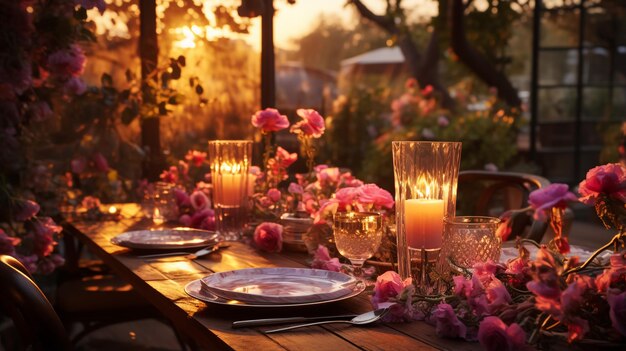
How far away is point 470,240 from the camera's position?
1549 millimetres

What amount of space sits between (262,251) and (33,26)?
1.48 meters

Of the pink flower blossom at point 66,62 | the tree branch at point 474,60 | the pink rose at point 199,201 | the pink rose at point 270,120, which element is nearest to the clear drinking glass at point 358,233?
the pink rose at point 270,120

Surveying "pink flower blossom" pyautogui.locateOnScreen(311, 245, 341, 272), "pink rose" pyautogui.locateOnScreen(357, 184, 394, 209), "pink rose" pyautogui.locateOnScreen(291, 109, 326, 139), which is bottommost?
"pink flower blossom" pyautogui.locateOnScreen(311, 245, 341, 272)

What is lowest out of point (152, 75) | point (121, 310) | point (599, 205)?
point (121, 310)

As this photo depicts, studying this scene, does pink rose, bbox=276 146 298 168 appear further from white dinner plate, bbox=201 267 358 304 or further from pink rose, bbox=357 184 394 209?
white dinner plate, bbox=201 267 358 304

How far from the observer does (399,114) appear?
8.22 metres

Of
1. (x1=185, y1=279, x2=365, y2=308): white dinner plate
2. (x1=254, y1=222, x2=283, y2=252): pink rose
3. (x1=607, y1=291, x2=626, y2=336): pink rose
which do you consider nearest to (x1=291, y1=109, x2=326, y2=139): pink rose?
(x1=254, y1=222, x2=283, y2=252): pink rose

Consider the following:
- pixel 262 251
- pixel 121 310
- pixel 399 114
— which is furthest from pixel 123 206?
pixel 399 114

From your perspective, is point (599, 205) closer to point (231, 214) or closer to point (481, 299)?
point (481, 299)

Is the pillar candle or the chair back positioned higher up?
the pillar candle

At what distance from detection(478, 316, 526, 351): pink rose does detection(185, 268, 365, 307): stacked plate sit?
16.1 inches

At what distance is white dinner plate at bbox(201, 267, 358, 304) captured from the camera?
1.53 m

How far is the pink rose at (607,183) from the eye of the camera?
1265 mm

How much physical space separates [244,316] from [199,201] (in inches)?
52.1
